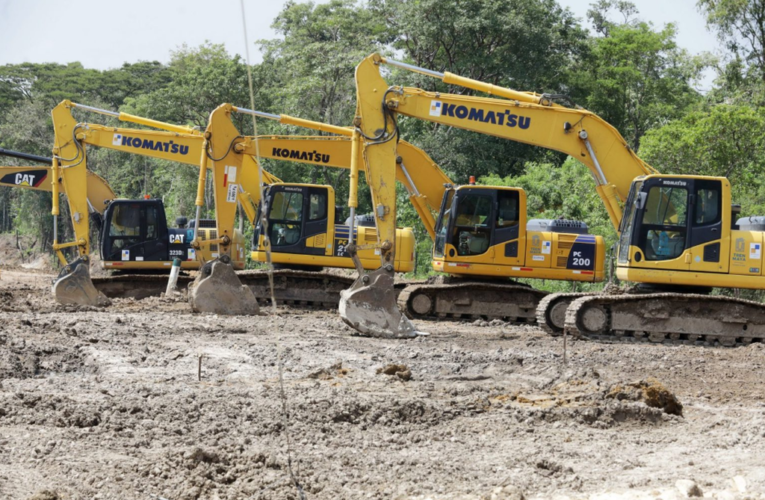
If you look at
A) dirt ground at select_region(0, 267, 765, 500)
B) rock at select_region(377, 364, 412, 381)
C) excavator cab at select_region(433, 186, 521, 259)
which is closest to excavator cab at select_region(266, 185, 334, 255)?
excavator cab at select_region(433, 186, 521, 259)

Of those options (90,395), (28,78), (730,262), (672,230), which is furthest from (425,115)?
(28,78)

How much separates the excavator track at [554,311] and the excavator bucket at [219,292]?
5136mm

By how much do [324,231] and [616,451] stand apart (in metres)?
12.5

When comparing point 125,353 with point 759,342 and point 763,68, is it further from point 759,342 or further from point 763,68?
point 763,68

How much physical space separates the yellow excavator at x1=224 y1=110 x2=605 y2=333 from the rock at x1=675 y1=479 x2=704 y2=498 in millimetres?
11004

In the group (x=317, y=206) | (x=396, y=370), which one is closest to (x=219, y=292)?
(x=317, y=206)

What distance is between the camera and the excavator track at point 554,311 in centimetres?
1474

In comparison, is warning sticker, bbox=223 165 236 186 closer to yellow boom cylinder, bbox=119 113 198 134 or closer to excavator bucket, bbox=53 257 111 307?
yellow boom cylinder, bbox=119 113 198 134

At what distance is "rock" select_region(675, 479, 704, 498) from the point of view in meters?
5.34

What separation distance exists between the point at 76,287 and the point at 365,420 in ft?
37.2

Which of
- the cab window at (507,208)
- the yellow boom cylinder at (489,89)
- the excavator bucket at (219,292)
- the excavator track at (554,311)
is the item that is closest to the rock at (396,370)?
the excavator track at (554,311)

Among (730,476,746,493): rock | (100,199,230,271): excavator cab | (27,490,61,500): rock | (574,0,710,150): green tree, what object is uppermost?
(574,0,710,150): green tree

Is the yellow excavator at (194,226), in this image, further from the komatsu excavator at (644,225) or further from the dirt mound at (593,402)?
the dirt mound at (593,402)

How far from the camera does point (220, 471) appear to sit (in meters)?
6.08
